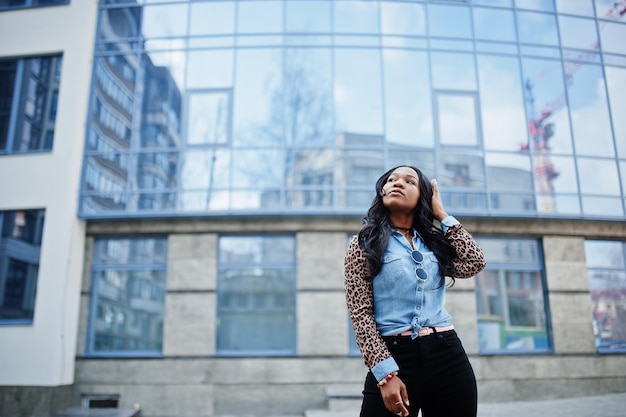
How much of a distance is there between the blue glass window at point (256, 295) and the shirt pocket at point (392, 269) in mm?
7281

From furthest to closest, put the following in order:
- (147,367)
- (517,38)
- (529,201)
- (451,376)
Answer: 1. (517,38)
2. (529,201)
3. (147,367)
4. (451,376)

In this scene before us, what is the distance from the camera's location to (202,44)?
1028 centimetres

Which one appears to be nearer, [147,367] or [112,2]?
[147,367]

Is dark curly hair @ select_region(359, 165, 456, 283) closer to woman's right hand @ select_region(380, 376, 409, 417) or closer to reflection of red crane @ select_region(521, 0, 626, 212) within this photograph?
woman's right hand @ select_region(380, 376, 409, 417)

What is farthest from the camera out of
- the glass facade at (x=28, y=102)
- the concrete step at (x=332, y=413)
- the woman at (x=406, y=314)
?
the glass facade at (x=28, y=102)

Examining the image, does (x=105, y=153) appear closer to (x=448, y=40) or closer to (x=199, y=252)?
(x=199, y=252)

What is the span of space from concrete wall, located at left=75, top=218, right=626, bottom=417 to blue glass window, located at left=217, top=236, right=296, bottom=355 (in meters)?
0.23

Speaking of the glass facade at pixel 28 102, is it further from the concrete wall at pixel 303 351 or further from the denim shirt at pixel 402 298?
the denim shirt at pixel 402 298

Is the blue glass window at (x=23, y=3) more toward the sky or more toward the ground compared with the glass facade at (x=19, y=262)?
more toward the sky

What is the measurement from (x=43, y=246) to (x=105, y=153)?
2.09m

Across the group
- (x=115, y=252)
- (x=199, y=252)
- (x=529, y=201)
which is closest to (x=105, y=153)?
(x=115, y=252)

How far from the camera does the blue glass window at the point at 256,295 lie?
9352mm

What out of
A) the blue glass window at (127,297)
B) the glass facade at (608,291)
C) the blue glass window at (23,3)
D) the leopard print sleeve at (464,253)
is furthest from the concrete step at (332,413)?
the blue glass window at (23,3)

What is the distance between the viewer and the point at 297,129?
387 inches
